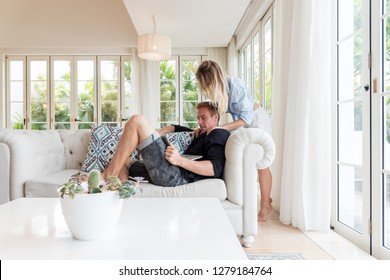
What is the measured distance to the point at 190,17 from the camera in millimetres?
4641

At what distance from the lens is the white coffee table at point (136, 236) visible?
→ 0.84m

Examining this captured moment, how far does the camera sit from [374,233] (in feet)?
6.28

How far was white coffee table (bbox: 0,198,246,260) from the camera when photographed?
2.75ft

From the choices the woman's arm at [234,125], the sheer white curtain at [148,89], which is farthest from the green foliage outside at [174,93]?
the woman's arm at [234,125]

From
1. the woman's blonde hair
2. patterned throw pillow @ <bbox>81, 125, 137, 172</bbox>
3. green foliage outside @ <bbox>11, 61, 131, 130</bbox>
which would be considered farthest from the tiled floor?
green foliage outside @ <bbox>11, 61, 131, 130</bbox>

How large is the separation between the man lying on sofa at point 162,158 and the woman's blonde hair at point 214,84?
0.26m

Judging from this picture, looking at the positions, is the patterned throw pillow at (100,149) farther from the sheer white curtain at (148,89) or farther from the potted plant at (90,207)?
the sheer white curtain at (148,89)

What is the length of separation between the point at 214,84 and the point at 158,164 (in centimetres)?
82

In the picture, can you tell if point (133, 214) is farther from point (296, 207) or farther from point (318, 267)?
point (296, 207)

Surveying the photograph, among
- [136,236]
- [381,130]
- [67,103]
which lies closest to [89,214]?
[136,236]

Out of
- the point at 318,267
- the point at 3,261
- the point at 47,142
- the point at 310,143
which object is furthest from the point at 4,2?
the point at 318,267

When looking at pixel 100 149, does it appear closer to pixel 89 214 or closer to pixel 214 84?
pixel 214 84

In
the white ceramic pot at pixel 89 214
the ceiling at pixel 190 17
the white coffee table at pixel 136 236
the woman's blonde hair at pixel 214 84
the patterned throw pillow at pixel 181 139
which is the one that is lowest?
the white coffee table at pixel 136 236

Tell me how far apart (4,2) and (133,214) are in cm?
596
